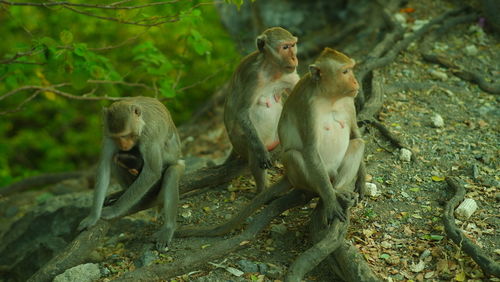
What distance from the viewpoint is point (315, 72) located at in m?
4.85

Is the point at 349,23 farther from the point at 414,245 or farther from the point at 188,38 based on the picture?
the point at 414,245

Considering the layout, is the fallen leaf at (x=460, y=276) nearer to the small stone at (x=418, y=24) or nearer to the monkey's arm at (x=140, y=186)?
the monkey's arm at (x=140, y=186)

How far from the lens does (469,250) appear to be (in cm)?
462

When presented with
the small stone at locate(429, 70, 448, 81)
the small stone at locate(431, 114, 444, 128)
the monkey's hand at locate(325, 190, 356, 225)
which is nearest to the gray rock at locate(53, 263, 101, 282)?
the monkey's hand at locate(325, 190, 356, 225)

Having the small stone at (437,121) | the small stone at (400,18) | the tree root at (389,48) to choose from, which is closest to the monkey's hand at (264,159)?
the tree root at (389,48)

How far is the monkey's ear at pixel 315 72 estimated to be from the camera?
4.83m

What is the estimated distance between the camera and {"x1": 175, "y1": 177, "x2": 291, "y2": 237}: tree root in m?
5.40

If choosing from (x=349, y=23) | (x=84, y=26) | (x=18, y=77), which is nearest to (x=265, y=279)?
(x=18, y=77)

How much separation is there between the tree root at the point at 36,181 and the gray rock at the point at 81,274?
159 inches

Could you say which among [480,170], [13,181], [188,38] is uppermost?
[188,38]

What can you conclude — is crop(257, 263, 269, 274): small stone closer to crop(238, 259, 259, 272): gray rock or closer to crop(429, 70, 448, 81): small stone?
crop(238, 259, 259, 272): gray rock

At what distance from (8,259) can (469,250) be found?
5.36 m

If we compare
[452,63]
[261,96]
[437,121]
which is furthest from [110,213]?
[452,63]

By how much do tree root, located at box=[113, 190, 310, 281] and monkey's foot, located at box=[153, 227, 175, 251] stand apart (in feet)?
1.54
